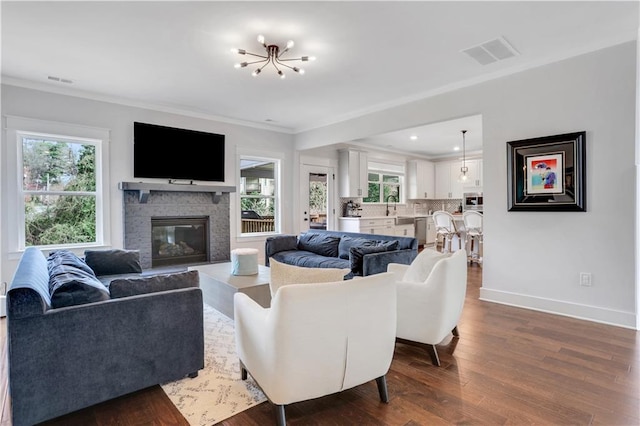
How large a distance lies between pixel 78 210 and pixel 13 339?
343 centimetres

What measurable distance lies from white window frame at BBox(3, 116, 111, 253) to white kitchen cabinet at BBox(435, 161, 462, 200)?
27.0 feet

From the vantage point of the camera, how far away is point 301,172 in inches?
273

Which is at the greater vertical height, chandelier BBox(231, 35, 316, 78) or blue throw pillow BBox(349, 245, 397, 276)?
chandelier BBox(231, 35, 316, 78)

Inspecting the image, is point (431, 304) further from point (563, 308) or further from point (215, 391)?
point (563, 308)

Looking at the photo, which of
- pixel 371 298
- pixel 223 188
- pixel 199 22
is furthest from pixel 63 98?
pixel 371 298

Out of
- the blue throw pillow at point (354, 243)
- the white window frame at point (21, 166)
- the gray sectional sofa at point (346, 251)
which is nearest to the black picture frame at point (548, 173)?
the gray sectional sofa at point (346, 251)

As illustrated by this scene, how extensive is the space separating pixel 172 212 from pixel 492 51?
468cm

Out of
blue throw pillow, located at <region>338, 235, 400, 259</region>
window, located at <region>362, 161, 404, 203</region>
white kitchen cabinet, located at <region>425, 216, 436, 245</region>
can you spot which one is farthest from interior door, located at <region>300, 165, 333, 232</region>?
white kitchen cabinet, located at <region>425, 216, 436, 245</region>

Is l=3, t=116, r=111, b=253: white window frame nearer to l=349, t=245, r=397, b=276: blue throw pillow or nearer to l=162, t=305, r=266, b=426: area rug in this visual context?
l=162, t=305, r=266, b=426: area rug

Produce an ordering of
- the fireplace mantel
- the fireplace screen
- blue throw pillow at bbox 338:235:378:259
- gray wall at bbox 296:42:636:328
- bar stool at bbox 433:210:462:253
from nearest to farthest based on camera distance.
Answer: gray wall at bbox 296:42:636:328 < blue throw pillow at bbox 338:235:378:259 < the fireplace mantel < the fireplace screen < bar stool at bbox 433:210:462:253

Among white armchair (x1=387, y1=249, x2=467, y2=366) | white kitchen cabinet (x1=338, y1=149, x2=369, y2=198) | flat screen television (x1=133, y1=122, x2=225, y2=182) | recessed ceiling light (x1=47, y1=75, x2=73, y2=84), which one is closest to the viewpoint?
white armchair (x1=387, y1=249, x2=467, y2=366)

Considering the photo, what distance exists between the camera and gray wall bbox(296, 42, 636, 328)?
3156 mm

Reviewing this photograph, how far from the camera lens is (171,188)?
5.04 metres

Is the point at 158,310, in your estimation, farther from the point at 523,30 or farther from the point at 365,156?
the point at 365,156
